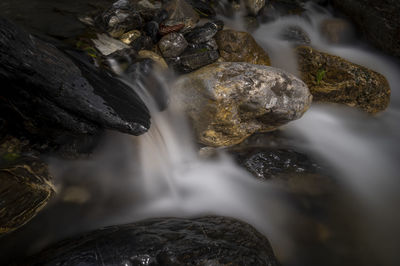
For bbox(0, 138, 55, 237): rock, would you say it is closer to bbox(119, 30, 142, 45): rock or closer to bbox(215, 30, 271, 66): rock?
bbox(119, 30, 142, 45): rock

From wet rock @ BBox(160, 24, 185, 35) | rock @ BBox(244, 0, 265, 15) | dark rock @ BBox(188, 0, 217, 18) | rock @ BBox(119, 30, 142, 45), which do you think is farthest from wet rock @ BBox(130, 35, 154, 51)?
rock @ BBox(244, 0, 265, 15)

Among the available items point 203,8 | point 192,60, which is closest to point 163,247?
point 192,60

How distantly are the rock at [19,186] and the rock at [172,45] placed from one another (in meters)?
2.54

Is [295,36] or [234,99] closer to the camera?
[234,99]

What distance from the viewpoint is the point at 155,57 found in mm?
4152

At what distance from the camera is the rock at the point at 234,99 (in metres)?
3.72

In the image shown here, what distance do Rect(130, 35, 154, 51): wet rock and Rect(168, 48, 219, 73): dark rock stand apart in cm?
43

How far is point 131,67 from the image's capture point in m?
3.82

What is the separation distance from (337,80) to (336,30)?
2762 mm

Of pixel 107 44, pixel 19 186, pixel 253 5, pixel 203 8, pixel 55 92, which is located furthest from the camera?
pixel 253 5

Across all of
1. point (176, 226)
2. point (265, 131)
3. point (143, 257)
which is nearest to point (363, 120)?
point (265, 131)

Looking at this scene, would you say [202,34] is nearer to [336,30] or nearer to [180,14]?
[180,14]

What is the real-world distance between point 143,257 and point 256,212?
6.40 ft

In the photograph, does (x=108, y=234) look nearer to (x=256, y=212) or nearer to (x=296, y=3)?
(x=256, y=212)
